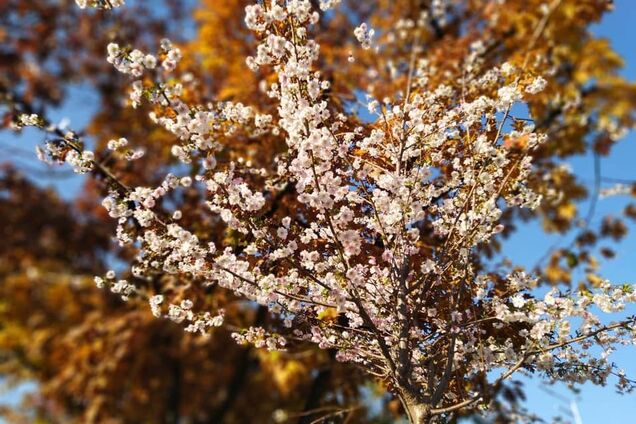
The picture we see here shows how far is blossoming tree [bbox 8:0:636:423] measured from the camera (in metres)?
3.37

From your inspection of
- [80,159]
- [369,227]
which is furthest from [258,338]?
[80,159]

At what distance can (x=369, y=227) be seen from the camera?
154 inches

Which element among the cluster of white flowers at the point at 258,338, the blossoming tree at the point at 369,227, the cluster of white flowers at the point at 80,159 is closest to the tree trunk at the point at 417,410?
the blossoming tree at the point at 369,227

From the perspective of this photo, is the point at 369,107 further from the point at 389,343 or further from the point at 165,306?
the point at 165,306

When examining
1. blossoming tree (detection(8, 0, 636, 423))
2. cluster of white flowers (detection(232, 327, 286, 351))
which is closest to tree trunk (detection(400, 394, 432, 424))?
blossoming tree (detection(8, 0, 636, 423))

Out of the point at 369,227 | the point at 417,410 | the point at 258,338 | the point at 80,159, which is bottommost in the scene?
the point at 417,410

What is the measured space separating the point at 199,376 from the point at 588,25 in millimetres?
10654

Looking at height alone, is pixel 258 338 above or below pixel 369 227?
below

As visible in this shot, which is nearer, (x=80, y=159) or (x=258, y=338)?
(x=80, y=159)

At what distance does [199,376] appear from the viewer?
36.6 ft

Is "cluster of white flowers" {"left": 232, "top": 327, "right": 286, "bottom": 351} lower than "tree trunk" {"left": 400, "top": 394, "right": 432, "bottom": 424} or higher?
higher

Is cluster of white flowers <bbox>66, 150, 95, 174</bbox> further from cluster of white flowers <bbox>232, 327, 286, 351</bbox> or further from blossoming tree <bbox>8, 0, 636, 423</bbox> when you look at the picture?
cluster of white flowers <bbox>232, 327, 286, 351</bbox>

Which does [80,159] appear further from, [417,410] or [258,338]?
[417,410]

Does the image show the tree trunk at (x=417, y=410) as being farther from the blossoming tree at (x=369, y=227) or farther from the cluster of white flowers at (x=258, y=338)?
the cluster of white flowers at (x=258, y=338)
